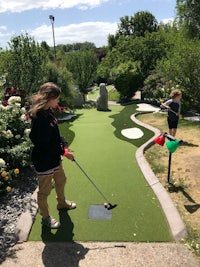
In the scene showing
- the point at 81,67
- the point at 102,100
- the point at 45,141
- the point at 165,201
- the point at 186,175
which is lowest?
the point at 102,100

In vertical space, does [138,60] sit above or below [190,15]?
below

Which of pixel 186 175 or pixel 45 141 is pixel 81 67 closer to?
pixel 186 175

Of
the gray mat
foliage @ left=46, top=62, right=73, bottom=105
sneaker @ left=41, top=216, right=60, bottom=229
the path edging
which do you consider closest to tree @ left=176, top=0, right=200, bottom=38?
foliage @ left=46, top=62, right=73, bottom=105

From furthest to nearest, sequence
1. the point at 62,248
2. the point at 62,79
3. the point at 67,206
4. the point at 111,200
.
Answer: the point at 62,79 < the point at 111,200 < the point at 67,206 < the point at 62,248

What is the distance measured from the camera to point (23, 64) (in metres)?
14.5

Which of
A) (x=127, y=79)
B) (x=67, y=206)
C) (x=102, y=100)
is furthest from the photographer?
(x=127, y=79)

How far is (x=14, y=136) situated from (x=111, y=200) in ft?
9.57

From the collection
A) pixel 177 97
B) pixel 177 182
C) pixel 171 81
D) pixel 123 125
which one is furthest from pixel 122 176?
pixel 171 81

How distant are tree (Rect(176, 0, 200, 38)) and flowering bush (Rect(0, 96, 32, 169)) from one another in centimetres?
1877

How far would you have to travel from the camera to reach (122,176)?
6551mm

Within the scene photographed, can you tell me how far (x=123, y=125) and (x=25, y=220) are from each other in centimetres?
727

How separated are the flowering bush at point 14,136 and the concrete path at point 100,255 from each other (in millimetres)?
2394

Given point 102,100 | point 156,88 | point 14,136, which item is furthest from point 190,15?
point 14,136

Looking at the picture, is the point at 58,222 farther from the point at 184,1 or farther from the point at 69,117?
the point at 184,1
